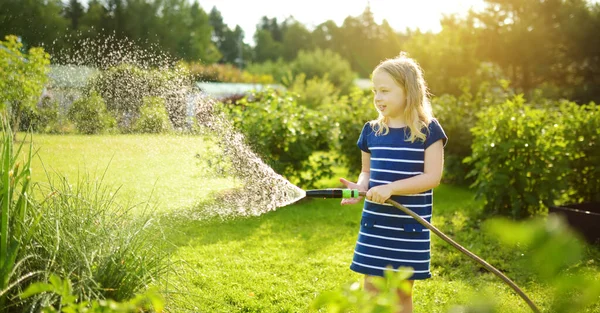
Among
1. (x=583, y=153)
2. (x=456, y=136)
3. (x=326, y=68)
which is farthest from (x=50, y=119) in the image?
(x=326, y=68)

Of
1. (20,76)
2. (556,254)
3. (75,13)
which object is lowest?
(556,254)

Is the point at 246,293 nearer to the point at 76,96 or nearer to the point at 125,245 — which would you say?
the point at 125,245

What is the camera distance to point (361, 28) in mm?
62656

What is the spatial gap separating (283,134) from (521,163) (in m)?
2.71

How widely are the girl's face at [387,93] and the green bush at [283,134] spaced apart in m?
4.00

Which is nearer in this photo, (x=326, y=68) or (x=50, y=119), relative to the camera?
(x=50, y=119)

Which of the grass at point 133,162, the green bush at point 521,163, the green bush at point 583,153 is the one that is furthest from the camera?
the green bush at point 583,153

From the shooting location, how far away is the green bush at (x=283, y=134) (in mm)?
6980

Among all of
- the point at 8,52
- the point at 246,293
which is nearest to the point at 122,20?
Answer: the point at 8,52

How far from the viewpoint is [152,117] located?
468 centimetres

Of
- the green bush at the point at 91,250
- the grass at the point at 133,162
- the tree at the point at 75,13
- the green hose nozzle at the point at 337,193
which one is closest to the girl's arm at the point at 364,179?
the green hose nozzle at the point at 337,193

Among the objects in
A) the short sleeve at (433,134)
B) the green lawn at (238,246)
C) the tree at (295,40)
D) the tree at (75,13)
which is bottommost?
the green lawn at (238,246)

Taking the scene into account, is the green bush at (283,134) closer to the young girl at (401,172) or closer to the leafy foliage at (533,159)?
the leafy foliage at (533,159)

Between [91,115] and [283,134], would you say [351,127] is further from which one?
[91,115]
